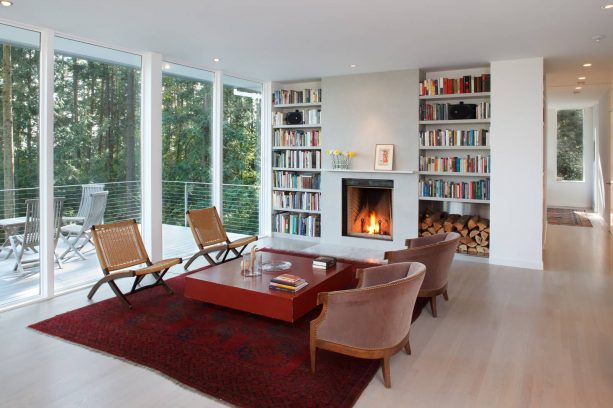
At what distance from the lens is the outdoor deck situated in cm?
447

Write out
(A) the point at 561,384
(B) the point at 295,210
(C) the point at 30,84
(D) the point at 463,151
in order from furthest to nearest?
(B) the point at 295,210
(D) the point at 463,151
(C) the point at 30,84
(A) the point at 561,384

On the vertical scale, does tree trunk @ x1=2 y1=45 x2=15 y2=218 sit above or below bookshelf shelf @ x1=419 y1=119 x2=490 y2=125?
below

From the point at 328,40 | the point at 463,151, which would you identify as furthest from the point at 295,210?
the point at 328,40

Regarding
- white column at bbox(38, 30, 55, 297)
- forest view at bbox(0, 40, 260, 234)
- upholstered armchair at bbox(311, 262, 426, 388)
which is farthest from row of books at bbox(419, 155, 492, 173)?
white column at bbox(38, 30, 55, 297)

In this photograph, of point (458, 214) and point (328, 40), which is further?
point (458, 214)

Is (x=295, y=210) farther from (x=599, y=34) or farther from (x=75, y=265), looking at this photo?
(x=599, y=34)

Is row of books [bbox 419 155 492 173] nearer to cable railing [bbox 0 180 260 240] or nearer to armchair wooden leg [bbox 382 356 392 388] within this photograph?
cable railing [bbox 0 180 260 240]

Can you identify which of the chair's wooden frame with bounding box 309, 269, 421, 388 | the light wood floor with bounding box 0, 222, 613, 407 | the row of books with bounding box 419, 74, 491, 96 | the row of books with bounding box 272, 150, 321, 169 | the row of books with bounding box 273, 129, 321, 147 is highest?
the row of books with bounding box 419, 74, 491, 96

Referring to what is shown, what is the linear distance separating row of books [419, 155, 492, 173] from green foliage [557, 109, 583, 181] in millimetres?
8588

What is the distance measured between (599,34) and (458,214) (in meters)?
3.14

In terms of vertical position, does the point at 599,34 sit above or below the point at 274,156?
above

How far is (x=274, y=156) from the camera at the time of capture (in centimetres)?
825

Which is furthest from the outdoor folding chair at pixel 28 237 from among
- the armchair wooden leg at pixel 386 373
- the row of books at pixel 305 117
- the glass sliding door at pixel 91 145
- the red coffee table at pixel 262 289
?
the row of books at pixel 305 117

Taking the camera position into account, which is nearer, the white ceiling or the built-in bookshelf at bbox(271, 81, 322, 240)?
the white ceiling
